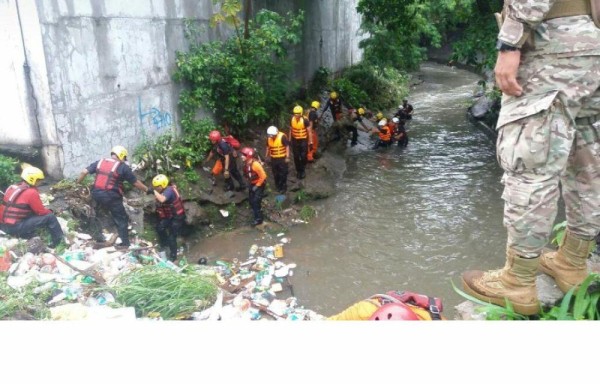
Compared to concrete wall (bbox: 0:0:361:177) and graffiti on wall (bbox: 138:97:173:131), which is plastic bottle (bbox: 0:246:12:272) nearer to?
concrete wall (bbox: 0:0:361:177)

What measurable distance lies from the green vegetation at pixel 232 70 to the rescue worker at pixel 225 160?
65 centimetres

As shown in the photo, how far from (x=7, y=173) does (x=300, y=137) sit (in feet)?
18.7

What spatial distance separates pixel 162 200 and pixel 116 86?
2123 millimetres

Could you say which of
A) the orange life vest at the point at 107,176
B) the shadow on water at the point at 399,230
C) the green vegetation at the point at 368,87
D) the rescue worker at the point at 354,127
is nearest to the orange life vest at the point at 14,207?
the orange life vest at the point at 107,176

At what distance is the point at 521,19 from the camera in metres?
2.30

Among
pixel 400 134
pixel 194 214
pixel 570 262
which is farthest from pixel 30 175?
pixel 400 134

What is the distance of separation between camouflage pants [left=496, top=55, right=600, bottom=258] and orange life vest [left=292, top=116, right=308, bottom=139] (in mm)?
7985

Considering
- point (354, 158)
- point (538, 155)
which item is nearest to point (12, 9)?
point (538, 155)

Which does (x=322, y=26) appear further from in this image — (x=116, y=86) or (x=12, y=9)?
(x=12, y=9)

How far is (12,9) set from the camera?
6.43 metres

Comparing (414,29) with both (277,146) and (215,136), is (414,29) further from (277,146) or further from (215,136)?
(215,136)

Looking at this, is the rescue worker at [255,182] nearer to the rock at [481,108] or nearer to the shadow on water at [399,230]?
the shadow on water at [399,230]

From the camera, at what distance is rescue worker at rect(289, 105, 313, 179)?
34.5ft

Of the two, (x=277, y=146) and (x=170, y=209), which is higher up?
(x=277, y=146)
